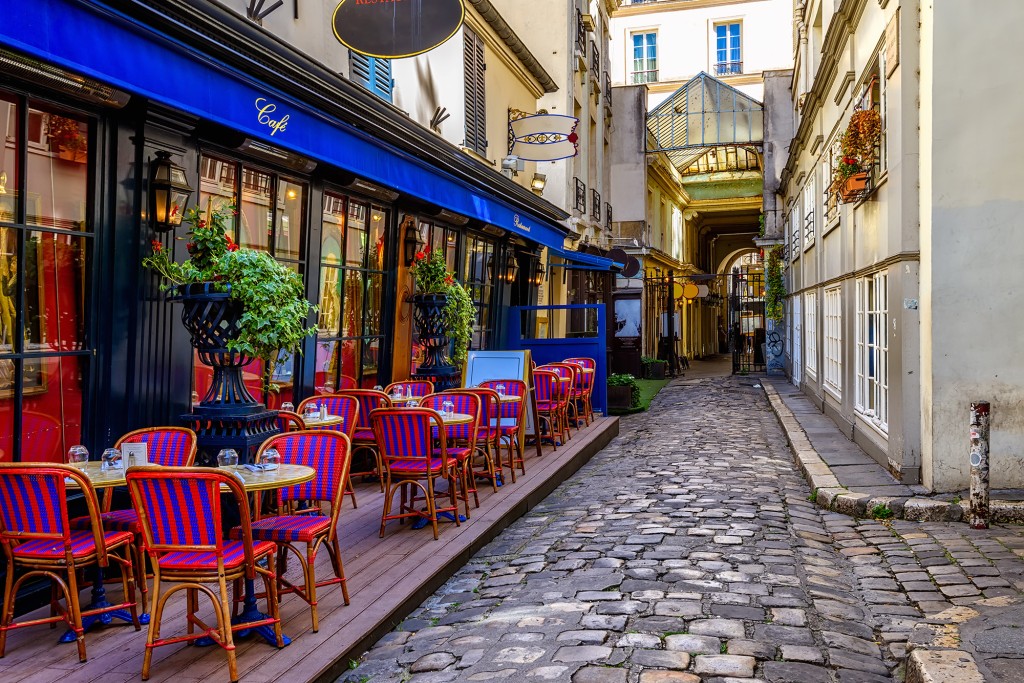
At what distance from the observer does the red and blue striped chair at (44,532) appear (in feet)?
14.3

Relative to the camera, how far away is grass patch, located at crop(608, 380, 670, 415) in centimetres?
1789

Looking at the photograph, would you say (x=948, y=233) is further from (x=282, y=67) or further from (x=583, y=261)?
(x=583, y=261)

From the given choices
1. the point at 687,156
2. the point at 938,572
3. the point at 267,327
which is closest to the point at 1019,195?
the point at 938,572

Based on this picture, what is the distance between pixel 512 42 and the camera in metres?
17.2

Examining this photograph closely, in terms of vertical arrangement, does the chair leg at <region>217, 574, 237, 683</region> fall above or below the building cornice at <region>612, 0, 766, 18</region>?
below

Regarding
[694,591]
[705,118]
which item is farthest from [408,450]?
[705,118]

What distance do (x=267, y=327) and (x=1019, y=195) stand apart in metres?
6.45

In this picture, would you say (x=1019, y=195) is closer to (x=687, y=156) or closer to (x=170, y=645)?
(x=170, y=645)

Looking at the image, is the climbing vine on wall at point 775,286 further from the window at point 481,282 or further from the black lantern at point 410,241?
the black lantern at point 410,241

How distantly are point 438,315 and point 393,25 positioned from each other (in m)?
3.26

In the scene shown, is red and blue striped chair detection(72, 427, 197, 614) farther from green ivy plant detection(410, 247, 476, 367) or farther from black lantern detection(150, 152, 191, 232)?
green ivy plant detection(410, 247, 476, 367)

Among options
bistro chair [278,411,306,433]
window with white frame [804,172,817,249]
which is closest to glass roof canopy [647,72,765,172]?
window with white frame [804,172,817,249]

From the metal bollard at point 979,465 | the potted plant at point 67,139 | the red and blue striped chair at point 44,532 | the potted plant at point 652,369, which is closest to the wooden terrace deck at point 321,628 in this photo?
the red and blue striped chair at point 44,532

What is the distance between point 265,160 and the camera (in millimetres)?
8086
